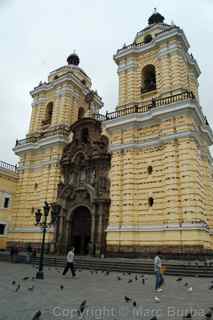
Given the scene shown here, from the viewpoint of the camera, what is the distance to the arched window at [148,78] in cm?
2609

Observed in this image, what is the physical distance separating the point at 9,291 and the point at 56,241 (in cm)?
1610

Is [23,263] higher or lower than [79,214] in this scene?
lower

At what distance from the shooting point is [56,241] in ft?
80.5

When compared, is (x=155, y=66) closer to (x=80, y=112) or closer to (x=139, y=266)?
(x=80, y=112)

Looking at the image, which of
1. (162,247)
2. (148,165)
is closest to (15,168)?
(148,165)

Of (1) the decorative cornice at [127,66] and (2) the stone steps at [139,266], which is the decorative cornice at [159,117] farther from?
(2) the stone steps at [139,266]

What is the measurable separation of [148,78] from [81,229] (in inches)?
643

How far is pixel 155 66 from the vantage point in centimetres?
2577

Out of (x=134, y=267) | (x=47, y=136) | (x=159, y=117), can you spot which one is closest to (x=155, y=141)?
(x=159, y=117)

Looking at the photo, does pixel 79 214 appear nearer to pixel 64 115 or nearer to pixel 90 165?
pixel 90 165

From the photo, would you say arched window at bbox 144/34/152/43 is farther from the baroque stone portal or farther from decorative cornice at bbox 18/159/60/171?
decorative cornice at bbox 18/159/60/171

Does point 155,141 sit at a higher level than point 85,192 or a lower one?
higher

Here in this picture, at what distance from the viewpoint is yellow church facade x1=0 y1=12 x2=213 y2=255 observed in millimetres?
19250

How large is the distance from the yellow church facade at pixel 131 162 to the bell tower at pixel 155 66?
0.10 m
